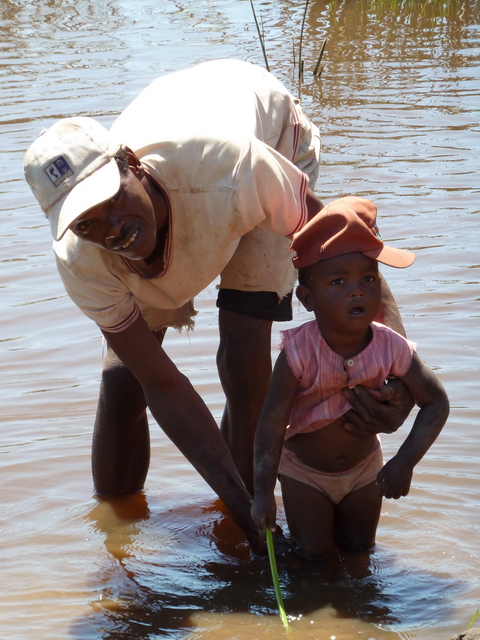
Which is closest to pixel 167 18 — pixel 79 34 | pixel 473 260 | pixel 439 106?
pixel 79 34

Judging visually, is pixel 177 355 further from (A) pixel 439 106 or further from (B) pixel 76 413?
(A) pixel 439 106

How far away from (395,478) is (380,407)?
20 cm

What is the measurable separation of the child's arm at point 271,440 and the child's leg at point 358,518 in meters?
0.33

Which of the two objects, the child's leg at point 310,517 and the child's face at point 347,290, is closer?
the child's face at point 347,290

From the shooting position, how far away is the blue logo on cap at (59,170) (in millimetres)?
2365

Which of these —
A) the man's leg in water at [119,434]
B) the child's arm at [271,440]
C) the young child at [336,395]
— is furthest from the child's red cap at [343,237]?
the man's leg in water at [119,434]

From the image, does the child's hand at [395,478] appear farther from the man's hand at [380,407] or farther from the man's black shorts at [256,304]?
the man's black shorts at [256,304]

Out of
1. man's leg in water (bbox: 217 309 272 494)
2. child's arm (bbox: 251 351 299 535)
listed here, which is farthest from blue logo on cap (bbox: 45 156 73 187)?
man's leg in water (bbox: 217 309 272 494)

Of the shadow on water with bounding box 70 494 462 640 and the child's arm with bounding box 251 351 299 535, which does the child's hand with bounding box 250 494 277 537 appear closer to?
the child's arm with bounding box 251 351 299 535

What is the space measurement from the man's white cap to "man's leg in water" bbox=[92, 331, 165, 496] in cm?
89

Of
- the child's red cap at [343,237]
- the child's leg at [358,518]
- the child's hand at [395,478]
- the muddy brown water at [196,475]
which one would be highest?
the child's red cap at [343,237]

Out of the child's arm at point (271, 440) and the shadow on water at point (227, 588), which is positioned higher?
the child's arm at point (271, 440)

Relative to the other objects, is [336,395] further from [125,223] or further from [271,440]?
[125,223]

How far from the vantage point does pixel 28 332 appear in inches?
188
